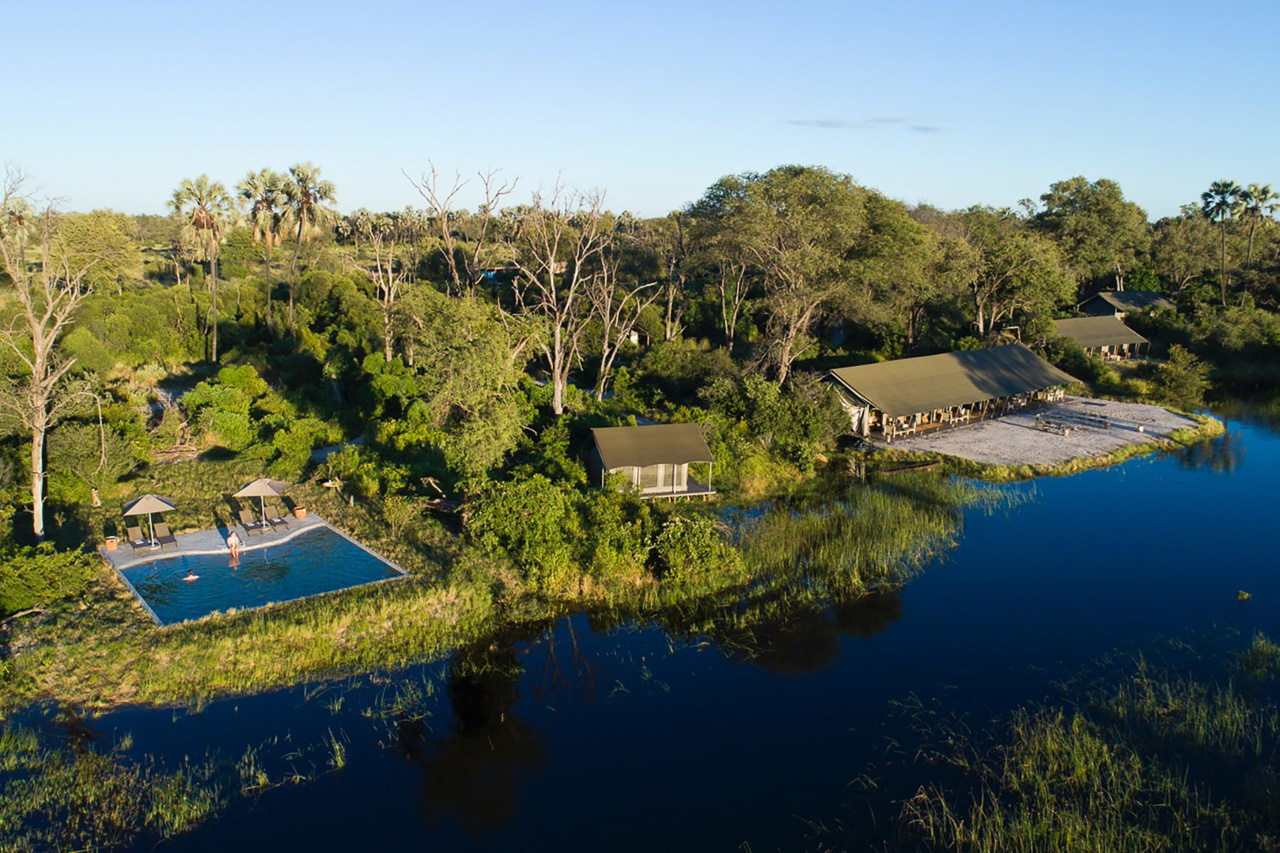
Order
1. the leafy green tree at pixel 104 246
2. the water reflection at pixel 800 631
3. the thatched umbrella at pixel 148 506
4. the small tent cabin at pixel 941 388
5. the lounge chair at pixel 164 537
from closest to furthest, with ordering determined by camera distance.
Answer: the water reflection at pixel 800 631, the thatched umbrella at pixel 148 506, the lounge chair at pixel 164 537, the small tent cabin at pixel 941 388, the leafy green tree at pixel 104 246

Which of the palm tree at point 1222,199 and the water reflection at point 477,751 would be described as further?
the palm tree at point 1222,199

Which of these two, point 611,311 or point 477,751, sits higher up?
point 611,311

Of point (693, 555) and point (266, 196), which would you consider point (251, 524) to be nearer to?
point (693, 555)

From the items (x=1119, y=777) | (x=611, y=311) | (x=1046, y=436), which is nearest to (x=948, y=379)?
(x=1046, y=436)

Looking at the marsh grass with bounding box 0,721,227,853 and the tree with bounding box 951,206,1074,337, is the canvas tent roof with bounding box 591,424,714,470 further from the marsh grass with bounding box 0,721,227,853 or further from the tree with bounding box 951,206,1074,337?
the tree with bounding box 951,206,1074,337

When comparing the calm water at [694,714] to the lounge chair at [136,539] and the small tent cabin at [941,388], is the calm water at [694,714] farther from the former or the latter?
the small tent cabin at [941,388]

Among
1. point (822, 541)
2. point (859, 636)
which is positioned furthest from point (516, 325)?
point (859, 636)

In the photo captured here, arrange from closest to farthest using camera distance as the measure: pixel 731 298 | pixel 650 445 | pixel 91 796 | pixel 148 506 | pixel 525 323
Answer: pixel 91 796
pixel 148 506
pixel 650 445
pixel 525 323
pixel 731 298

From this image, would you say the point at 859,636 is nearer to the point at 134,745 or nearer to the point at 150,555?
the point at 134,745

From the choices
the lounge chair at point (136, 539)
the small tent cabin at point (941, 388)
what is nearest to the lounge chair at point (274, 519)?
the lounge chair at point (136, 539)
